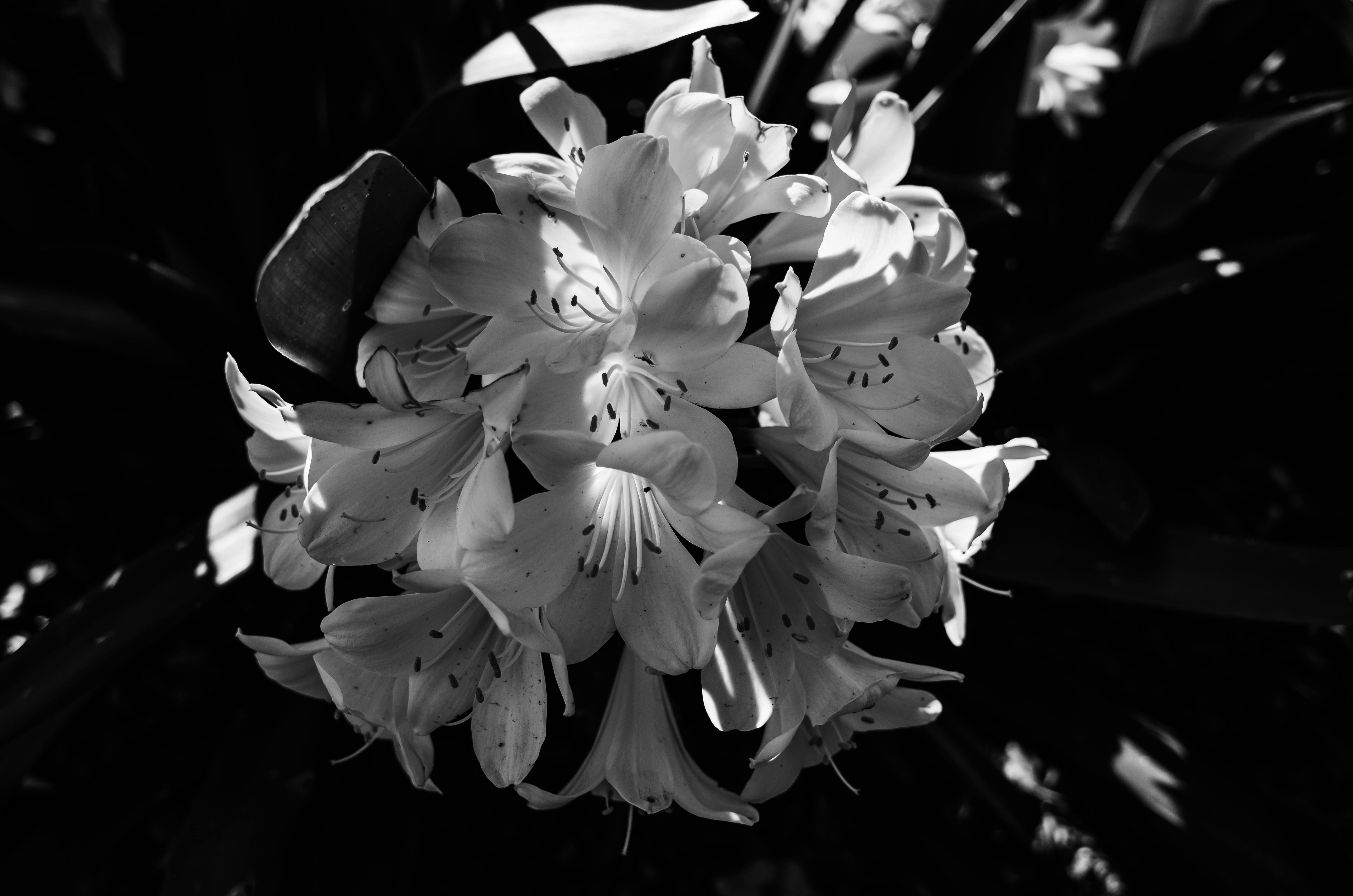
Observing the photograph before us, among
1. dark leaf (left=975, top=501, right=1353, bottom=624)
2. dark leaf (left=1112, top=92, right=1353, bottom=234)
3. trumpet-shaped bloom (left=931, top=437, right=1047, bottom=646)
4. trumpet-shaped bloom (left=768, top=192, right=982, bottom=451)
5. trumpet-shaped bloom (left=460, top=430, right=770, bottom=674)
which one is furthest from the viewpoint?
dark leaf (left=1112, top=92, right=1353, bottom=234)

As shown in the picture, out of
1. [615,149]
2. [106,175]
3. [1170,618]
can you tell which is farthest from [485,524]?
[1170,618]

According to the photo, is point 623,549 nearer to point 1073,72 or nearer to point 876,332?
point 876,332

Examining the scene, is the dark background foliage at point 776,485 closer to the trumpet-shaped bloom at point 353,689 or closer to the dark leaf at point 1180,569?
the dark leaf at point 1180,569

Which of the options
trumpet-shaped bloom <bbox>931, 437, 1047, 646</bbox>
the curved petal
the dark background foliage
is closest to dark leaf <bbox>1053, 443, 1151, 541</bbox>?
the dark background foliage

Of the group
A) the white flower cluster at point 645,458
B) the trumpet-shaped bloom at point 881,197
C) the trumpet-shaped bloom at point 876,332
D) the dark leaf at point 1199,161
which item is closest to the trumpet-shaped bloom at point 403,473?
the white flower cluster at point 645,458

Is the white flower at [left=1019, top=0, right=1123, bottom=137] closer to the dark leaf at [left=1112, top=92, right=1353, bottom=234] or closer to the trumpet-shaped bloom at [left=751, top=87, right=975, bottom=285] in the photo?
the dark leaf at [left=1112, top=92, right=1353, bottom=234]

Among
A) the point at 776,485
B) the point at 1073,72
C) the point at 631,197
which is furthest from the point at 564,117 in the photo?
the point at 1073,72
